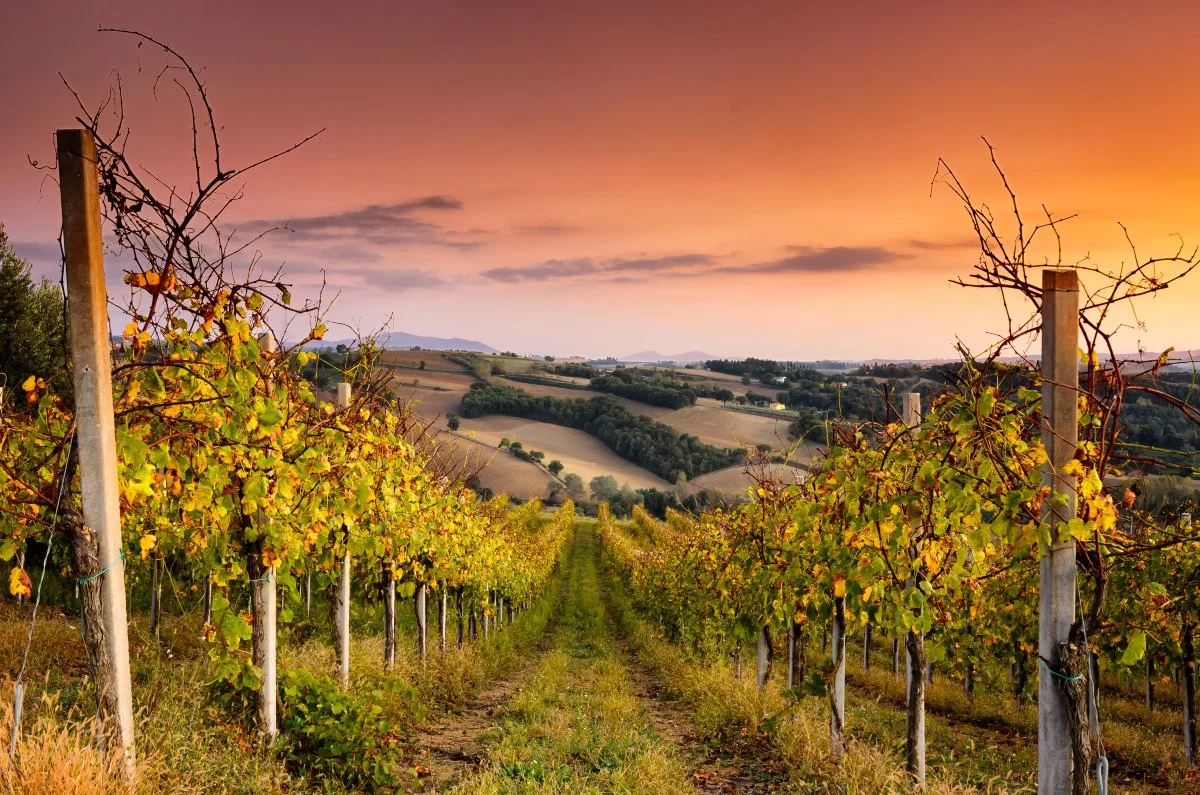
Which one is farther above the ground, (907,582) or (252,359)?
(252,359)

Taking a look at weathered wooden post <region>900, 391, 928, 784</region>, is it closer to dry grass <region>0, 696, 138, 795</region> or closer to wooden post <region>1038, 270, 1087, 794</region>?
wooden post <region>1038, 270, 1087, 794</region>

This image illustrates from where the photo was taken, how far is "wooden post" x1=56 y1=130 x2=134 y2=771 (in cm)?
394

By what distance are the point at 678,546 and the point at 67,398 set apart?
13.4m

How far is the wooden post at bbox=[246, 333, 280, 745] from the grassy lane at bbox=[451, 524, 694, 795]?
168 cm

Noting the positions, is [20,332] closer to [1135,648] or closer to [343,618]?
[343,618]

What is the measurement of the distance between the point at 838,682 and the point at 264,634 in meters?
5.70

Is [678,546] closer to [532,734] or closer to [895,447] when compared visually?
[532,734]

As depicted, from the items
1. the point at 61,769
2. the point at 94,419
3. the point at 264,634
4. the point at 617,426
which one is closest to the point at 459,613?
the point at 264,634

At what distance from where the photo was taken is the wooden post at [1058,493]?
3758mm

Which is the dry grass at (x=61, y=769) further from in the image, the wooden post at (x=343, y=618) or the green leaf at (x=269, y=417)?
the wooden post at (x=343, y=618)

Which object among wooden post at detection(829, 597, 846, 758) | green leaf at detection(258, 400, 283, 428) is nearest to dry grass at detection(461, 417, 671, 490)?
wooden post at detection(829, 597, 846, 758)

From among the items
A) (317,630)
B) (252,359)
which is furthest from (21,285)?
(252,359)

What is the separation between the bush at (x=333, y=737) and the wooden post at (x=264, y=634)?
180mm

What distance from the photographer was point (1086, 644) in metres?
3.71
